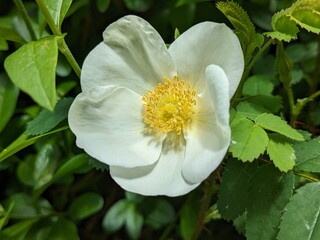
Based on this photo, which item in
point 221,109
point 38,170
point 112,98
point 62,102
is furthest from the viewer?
point 38,170

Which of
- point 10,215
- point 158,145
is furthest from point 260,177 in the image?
point 10,215

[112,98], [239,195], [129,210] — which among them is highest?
[112,98]

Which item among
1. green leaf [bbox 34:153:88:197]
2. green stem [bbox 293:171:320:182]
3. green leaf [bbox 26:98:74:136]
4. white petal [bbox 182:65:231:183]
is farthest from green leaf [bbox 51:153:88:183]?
green stem [bbox 293:171:320:182]

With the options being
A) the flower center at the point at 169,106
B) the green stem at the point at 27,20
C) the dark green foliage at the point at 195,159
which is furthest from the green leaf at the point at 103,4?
the flower center at the point at 169,106

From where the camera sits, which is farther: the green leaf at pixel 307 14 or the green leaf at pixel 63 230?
the green leaf at pixel 63 230

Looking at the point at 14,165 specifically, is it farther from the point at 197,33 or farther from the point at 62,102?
the point at 197,33

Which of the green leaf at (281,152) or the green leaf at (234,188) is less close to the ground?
the green leaf at (281,152)

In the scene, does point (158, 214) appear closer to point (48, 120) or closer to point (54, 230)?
point (54, 230)

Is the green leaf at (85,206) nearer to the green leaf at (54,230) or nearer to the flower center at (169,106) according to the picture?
the green leaf at (54,230)
